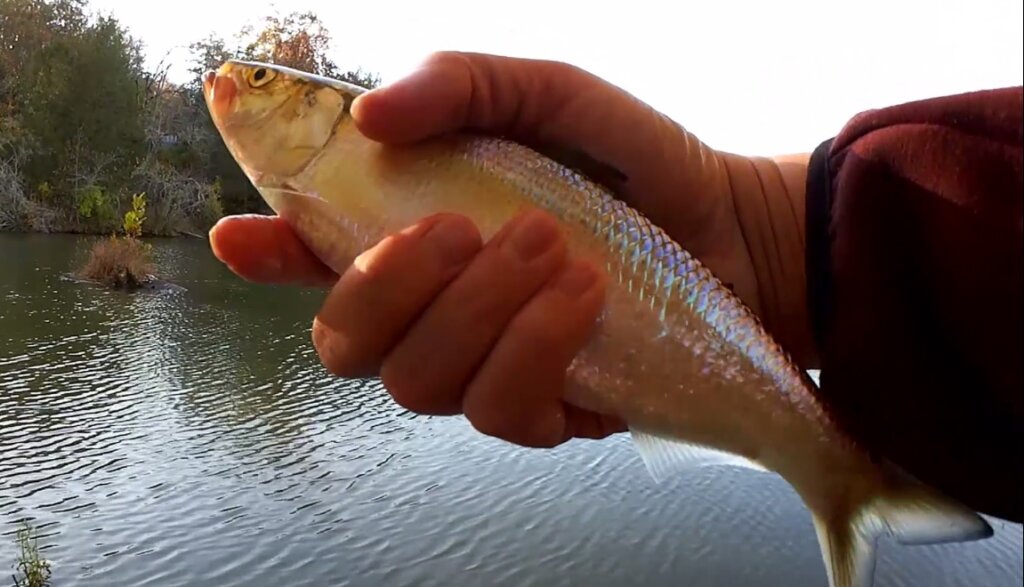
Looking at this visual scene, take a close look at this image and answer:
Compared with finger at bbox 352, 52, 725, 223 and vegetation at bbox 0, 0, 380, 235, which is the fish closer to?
finger at bbox 352, 52, 725, 223

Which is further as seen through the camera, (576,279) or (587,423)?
(587,423)

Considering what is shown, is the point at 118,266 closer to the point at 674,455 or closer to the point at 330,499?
the point at 330,499

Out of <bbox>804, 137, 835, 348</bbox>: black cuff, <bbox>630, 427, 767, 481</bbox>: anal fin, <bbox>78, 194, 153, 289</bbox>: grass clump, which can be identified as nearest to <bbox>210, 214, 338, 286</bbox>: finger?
<bbox>630, 427, 767, 481</bbox>: anal fin

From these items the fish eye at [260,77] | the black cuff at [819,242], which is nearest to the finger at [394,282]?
the fish eye at [260,77]

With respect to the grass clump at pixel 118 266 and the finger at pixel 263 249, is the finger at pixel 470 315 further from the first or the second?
the grass clump at pixel 118 266

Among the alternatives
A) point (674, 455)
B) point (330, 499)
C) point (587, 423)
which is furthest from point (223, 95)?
point (330, 499)

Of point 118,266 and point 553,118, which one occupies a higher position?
point 553,118

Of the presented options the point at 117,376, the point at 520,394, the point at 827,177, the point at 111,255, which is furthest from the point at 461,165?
the point at 111,255
